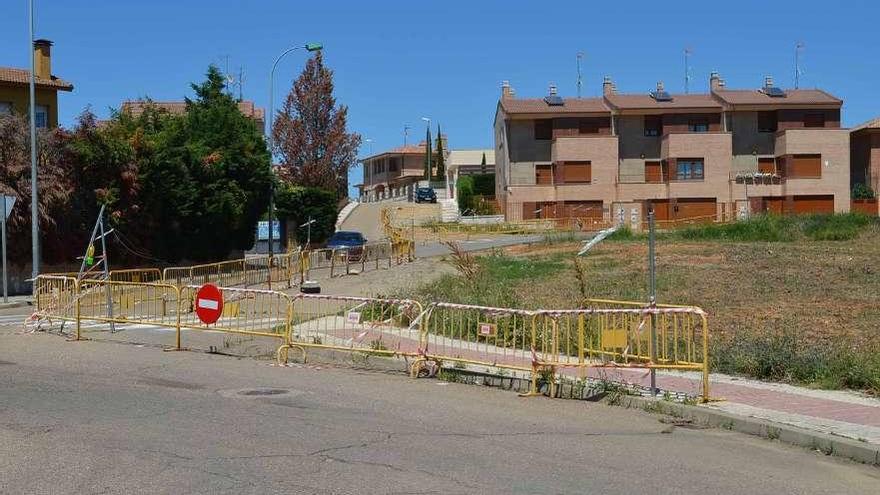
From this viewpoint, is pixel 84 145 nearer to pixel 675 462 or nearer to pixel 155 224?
pixel 155 224

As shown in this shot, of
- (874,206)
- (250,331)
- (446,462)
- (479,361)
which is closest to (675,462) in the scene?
(446,462)

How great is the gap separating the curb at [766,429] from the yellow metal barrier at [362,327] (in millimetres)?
4102

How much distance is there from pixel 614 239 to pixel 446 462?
39.9 meters

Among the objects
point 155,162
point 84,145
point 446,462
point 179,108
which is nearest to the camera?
point 446,462

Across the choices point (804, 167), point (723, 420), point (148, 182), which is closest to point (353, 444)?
point (723, 420)

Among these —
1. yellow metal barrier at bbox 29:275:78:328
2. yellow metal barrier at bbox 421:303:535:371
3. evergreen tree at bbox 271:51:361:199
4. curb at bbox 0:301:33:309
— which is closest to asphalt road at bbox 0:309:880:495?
yellow metal barrier at bbox 421:303:535:371

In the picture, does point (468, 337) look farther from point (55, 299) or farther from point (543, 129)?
point (543, 129)

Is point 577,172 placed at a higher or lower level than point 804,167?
lower

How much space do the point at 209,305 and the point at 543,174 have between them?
59746mm

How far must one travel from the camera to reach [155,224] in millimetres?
36688

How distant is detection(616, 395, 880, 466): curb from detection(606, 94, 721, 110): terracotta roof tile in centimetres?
6495

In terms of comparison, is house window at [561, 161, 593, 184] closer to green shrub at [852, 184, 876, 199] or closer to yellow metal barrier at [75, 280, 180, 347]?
green shrub at [852, 184, 876, 199]

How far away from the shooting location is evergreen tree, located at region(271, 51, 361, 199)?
2657 inches

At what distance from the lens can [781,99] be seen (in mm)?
73562
